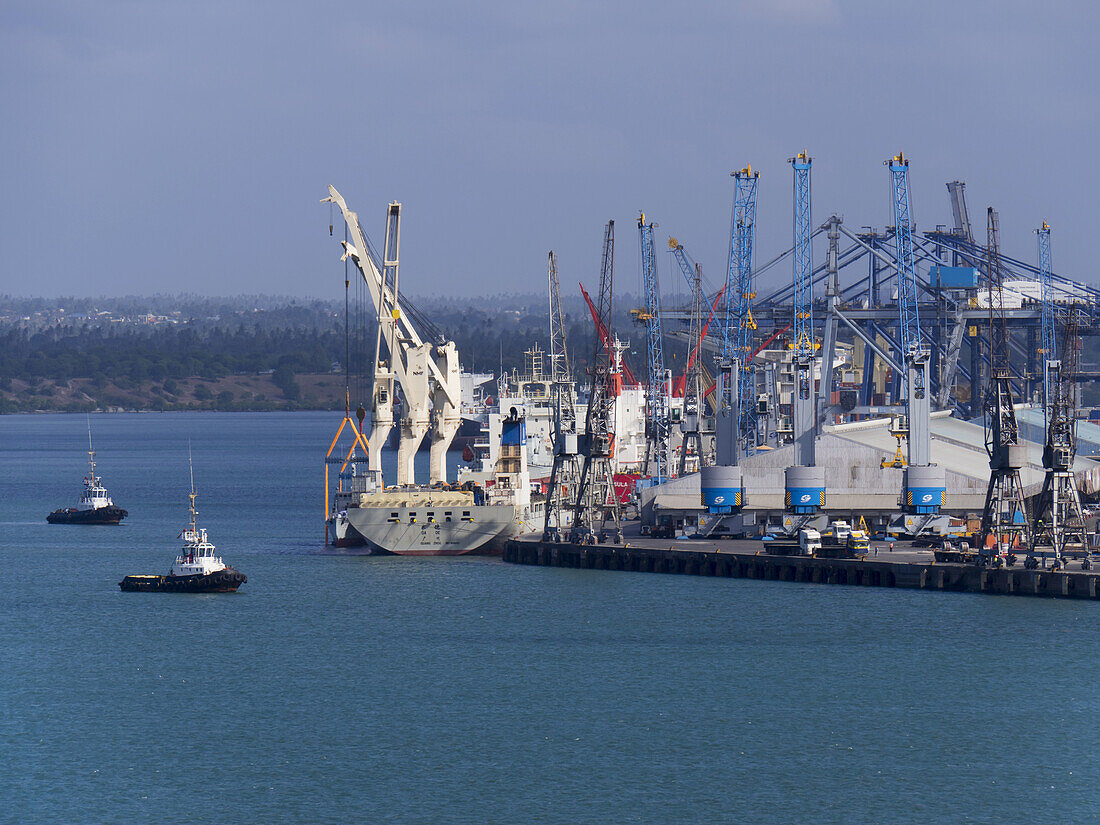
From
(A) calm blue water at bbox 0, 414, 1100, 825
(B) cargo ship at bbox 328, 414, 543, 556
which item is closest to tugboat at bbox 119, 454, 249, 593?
(A) calm blue water at bbox 0, 414, 1100, 825

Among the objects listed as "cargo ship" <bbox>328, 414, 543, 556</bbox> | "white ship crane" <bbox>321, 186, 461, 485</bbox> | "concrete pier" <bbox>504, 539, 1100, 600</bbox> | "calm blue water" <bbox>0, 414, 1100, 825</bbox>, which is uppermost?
"white ship crane" <bbox>321, 186, 461, 485</bbox>

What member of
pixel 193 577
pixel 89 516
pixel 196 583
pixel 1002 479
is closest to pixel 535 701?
pixel 196 583

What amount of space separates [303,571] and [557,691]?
861 inches

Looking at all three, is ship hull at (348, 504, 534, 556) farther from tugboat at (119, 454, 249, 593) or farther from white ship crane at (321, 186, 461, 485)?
tugboat at (119, 454, 249, 593)

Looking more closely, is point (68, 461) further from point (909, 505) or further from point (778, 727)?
point (778, 727)

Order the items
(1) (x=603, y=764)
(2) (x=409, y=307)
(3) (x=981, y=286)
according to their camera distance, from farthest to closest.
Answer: (3) (x=981, y=286) < (2) (x=409, y=307) < (1) (x=603, y=764)

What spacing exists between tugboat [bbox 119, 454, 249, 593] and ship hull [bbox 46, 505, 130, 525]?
958 inches

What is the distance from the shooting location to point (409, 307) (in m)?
70.6

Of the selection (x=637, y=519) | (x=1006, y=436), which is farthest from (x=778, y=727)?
(x=637, y=519)

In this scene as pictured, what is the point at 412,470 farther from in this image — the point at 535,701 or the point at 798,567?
the point at 535,701

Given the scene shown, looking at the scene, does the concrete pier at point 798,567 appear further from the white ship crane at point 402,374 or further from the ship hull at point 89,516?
the ship hull at point 89,516

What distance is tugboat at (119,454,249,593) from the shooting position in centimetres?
5156

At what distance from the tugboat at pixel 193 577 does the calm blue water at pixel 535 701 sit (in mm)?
632

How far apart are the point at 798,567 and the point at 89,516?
37.6m
